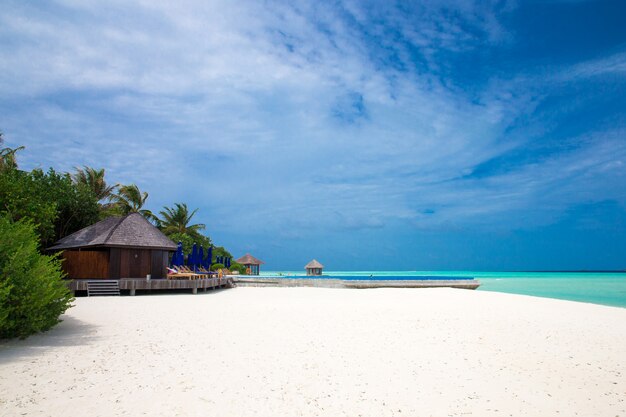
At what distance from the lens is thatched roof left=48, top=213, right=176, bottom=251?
22250mm

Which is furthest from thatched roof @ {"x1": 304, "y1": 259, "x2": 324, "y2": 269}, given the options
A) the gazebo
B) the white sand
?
the white sand

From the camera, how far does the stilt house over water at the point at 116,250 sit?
22.4 m

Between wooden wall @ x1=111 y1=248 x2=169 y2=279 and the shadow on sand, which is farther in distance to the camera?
wooden wall @ x1=111 y1=248 x2=169 y2=279

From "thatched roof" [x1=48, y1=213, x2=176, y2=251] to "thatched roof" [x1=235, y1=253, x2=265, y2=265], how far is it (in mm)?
28638

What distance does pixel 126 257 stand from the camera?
2275cm

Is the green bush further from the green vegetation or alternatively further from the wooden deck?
the wooden deck

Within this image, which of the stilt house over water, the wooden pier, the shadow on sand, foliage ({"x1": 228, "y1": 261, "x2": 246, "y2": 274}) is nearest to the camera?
the shadow on sand

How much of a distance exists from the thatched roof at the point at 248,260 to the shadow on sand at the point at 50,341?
1643 inches

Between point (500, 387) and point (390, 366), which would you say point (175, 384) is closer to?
point (390, 366)

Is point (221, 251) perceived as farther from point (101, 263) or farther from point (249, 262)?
point (101, 263)

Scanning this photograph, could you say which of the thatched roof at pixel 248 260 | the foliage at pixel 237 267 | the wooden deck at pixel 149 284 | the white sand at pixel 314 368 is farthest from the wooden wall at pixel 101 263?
the thatched roof at pixel 248 260

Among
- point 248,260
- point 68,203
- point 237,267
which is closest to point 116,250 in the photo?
point 68,203

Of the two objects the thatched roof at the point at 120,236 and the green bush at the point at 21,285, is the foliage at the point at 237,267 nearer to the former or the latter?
the thatched roof at the point at 120,236

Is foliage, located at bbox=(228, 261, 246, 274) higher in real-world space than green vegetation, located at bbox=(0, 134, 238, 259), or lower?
lower
